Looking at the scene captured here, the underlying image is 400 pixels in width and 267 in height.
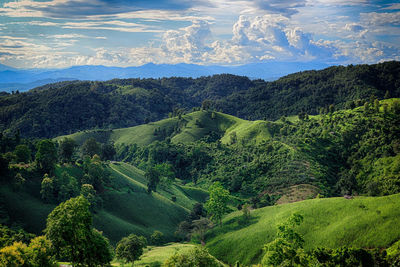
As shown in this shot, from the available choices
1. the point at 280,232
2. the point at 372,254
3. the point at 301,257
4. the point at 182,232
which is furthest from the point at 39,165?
the point at 372,254

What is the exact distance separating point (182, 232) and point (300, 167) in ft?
225

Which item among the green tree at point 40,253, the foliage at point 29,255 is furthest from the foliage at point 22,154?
the foliage at point 29,255

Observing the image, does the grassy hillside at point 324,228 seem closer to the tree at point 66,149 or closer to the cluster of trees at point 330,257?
the cluster of trees at point 330,257

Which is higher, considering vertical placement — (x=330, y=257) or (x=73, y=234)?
(x=73, y=234)

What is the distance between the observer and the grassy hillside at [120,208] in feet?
216

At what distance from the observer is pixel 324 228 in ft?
208

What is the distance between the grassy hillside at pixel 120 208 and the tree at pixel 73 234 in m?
32.1

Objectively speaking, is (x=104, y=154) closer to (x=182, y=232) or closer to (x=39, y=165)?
(x=39, y=165)

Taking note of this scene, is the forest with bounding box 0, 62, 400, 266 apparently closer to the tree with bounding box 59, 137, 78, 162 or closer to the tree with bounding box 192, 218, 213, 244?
the tree with bounding box 192, 218, 213, 244

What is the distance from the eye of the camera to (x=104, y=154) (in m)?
129

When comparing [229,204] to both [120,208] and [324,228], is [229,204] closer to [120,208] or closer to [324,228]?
[120,208]

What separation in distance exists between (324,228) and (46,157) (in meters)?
78.6

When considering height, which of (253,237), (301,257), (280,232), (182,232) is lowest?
(182,232)

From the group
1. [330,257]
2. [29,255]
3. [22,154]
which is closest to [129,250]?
[29,255]
